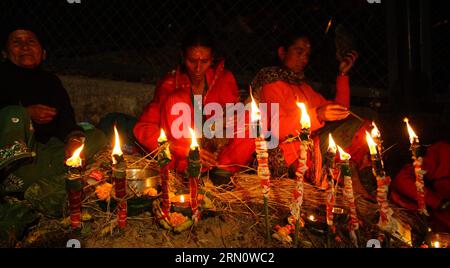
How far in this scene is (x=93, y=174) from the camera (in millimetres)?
3383

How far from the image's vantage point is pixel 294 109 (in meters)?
4.08

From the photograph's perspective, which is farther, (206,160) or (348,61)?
(348,61)

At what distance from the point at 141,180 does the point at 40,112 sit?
4.96 ft

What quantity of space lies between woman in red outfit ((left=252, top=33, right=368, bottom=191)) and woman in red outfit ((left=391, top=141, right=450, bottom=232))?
0.62 meters

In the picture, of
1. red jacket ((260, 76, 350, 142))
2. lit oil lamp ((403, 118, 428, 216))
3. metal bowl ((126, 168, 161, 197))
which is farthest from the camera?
red jacket ((260, 76, 350, 142))

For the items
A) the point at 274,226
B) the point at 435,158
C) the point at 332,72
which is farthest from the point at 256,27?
the point at 274,226

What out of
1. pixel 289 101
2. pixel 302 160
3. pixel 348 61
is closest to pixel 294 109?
pixel 289 101

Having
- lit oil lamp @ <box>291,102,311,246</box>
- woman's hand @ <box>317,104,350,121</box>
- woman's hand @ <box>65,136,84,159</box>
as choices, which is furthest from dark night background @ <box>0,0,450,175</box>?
lit oil lamp @ <box>291,102,311,246</box>

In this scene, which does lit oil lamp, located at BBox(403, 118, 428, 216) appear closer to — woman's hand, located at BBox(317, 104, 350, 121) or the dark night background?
woman's hand, located at BBox(317, 104, 350, 121)

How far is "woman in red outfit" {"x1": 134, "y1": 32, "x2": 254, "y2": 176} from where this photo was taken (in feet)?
12.8

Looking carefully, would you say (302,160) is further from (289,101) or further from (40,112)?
(40,112)

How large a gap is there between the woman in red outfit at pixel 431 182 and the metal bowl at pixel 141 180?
2407 millimetres

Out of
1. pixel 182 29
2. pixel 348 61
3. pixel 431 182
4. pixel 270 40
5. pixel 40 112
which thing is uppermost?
pixel 182 29

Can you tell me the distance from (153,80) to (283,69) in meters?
2.60
